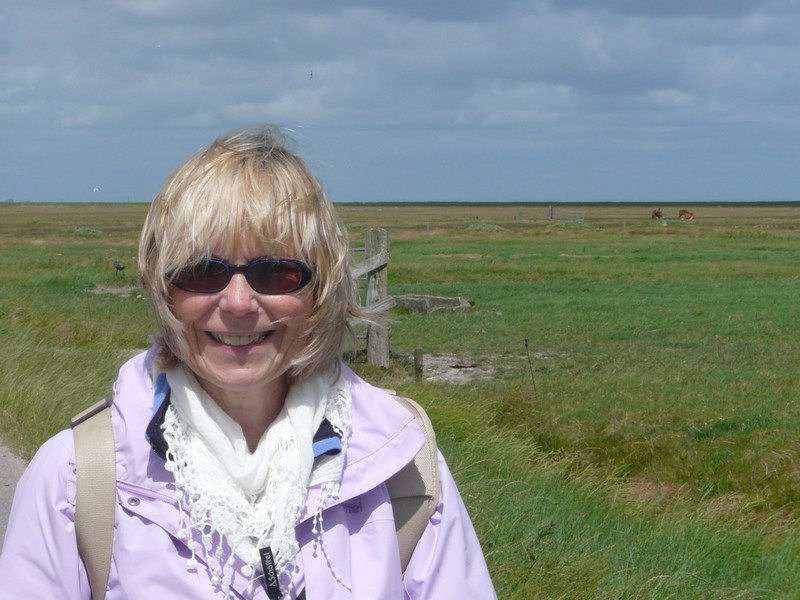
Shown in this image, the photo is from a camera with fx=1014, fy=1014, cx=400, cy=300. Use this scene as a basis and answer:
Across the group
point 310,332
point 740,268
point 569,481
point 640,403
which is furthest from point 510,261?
point 310,332

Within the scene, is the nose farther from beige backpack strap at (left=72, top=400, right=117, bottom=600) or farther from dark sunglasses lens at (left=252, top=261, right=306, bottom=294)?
beige backpack strap at (left=72, top=400, right=117, bottom=600)

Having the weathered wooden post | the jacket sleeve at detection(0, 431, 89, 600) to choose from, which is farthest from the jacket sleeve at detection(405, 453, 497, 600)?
the weathered wooden post

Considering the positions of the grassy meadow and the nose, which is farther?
the grassy meadow

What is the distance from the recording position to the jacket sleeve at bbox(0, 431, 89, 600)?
1507mm

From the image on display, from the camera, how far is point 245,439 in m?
1.75

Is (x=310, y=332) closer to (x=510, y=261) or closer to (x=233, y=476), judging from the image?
(x=233, y=476)

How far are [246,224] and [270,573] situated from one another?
0.56m

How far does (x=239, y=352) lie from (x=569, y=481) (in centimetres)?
566

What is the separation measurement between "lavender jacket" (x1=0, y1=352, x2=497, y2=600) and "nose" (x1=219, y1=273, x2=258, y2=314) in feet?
0.60

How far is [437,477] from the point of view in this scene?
1712 mm

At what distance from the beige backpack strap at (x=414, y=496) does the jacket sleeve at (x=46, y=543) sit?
1.69 feet

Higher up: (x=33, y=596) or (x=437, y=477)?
(x=437, y=477)

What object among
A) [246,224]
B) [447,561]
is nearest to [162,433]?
[246,224]

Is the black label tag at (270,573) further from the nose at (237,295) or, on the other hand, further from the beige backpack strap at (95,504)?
the nose at (237,295)
